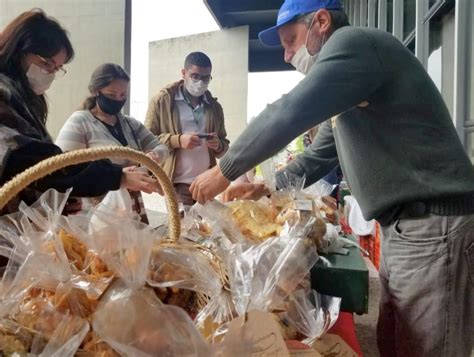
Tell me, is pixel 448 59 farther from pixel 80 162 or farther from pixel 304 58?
pixel 80 162

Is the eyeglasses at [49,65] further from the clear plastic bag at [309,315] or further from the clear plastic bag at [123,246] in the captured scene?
the clear plastic bag at [309,315]

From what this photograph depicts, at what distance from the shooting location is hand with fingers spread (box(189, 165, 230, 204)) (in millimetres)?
855

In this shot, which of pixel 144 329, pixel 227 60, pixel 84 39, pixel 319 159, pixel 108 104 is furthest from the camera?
pixel 227 60

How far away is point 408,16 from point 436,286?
270cm

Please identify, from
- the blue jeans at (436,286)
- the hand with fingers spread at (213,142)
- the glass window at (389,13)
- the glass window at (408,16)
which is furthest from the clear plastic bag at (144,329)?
the glass window at (389,13)

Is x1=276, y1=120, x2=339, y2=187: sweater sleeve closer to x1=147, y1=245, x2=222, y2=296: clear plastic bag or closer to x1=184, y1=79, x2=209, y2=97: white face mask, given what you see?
x1=147, y1=245, x2=222, y2=296: clear plastic bag

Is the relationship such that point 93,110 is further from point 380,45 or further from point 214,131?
point 380,45

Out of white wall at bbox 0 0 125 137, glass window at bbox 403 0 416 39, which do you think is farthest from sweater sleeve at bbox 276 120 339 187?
glass window at bbox 403 0 416 39

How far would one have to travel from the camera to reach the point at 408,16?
2.91 meters

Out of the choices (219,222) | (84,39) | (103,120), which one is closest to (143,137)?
(103,120)

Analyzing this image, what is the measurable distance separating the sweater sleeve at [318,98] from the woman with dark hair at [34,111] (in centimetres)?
43

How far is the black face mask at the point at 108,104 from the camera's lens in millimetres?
1811

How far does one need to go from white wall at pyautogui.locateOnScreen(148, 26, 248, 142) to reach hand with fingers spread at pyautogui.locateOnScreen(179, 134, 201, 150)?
404 centimetres

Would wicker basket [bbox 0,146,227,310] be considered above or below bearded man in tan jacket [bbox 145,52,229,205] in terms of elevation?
below
